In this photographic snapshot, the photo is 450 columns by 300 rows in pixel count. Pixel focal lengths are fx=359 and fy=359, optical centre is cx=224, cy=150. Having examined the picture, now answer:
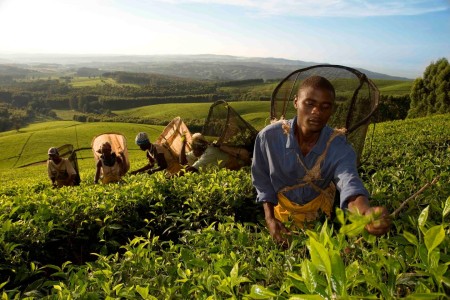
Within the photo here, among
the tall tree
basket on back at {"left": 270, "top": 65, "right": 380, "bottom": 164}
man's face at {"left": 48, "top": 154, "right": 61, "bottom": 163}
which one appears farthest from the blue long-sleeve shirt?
the tall tree

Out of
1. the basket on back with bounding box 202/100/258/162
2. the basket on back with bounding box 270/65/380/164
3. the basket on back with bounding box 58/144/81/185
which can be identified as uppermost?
the basket on back with bounding box 270/65/380/164

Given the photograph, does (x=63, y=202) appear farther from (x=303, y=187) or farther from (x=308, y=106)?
(x=308, y=106)

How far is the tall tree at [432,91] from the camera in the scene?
3312cm

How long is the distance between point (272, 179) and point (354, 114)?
279cm

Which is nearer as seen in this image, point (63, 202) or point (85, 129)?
point (63, 202)

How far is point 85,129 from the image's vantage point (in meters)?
70.2

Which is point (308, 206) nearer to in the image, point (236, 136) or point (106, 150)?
point (236, 136)

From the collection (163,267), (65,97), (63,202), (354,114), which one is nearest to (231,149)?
(354,114)

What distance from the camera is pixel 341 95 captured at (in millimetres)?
6082

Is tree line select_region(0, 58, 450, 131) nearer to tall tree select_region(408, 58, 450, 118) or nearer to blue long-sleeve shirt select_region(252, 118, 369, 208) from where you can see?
tall tree select_region(408, 58, 450, 118)

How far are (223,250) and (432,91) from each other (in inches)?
1530

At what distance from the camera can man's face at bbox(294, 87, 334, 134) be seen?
2.73 meters

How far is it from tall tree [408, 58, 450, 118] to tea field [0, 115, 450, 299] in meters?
34.5

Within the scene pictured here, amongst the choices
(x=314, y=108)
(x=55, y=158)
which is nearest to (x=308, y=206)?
(x=314, y=108)
